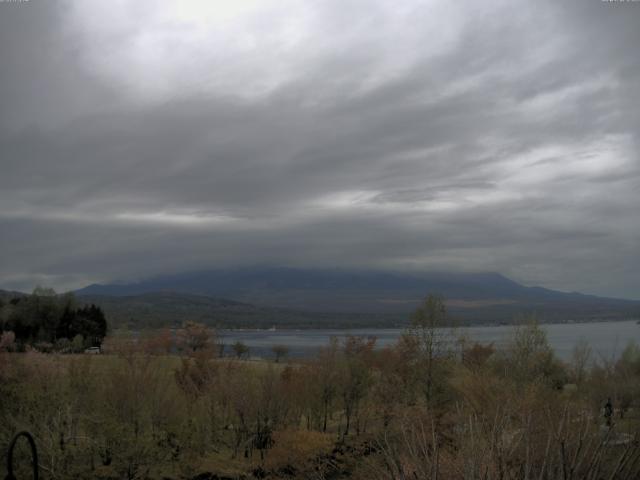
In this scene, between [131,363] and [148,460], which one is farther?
[131,363]

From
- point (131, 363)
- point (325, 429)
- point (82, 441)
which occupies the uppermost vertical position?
point (131, 363)

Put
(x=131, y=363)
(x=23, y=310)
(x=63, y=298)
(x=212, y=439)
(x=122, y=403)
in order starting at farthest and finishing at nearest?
(x=63, y=298), (x=23, y=310), (x=212, y=439), (x=131, y=363), (x=122, y=403)

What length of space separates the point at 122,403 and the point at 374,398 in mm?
25078

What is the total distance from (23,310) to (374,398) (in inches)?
3006

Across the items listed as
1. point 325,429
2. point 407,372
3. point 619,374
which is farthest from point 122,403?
point 619,374

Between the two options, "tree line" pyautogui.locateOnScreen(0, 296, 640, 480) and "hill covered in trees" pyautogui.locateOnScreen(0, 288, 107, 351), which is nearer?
"tree line" pyautogui.locateOnScreen(0, 296, 640, 480)

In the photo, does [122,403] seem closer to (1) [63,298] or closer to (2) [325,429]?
(2) [325,429]

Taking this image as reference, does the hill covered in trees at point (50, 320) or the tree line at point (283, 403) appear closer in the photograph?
the tree line at point (283, 403)

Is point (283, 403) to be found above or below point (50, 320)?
below

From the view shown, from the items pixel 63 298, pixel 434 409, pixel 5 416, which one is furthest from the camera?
pixel 63 298

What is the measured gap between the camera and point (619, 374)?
Result: 57.3 m

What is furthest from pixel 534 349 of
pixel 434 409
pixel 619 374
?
pixel 619 374

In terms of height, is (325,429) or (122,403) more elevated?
(122,403)

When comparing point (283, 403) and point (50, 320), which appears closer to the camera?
point (283, 403)
